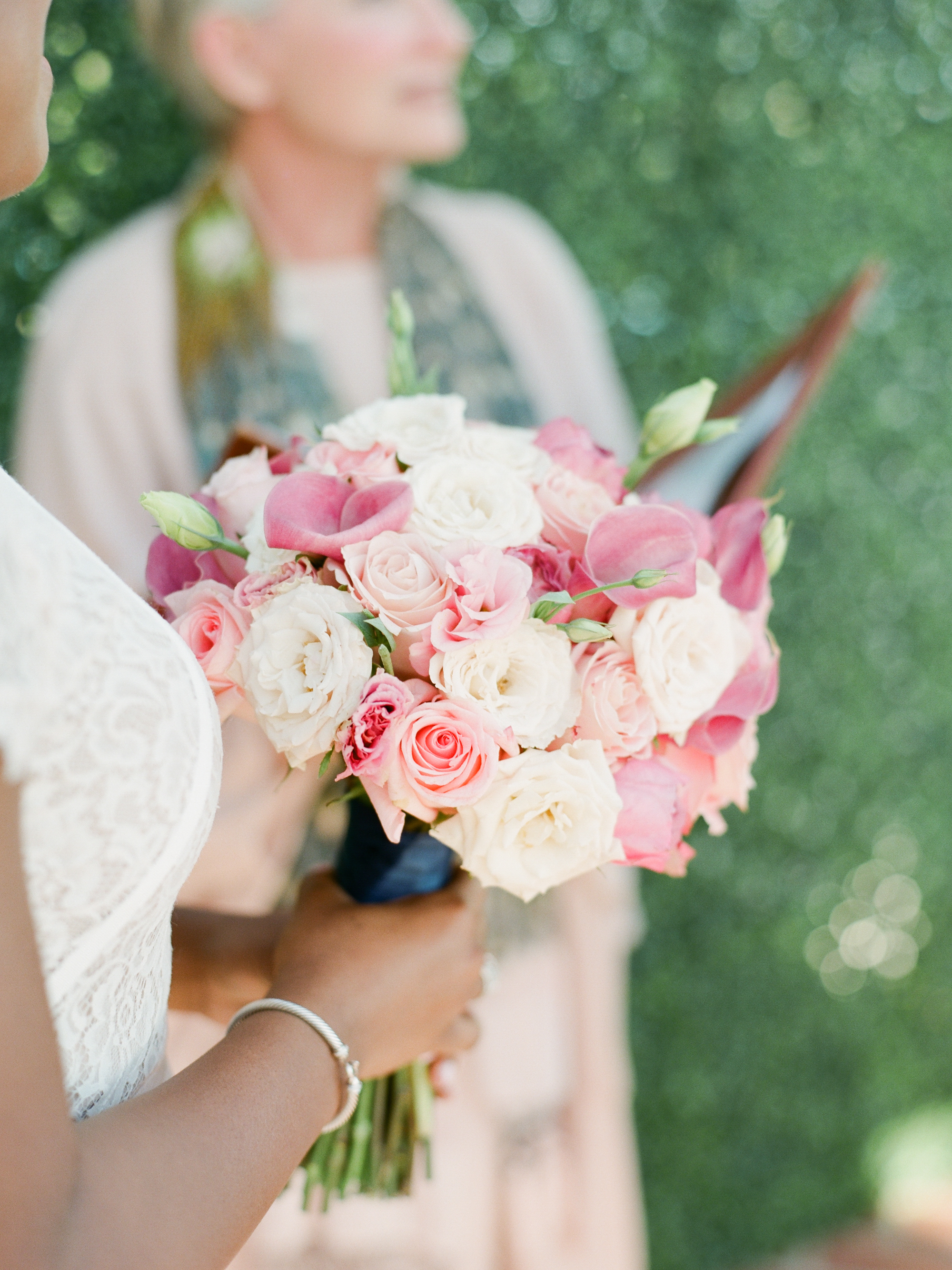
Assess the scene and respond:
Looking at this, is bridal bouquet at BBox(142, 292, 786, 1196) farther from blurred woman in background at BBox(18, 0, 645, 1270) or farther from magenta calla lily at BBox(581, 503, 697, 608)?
blurred woman in background at BBox(18, 0, 645, 1270)

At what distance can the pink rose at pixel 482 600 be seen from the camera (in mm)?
696

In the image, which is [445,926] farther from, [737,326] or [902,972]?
[902,972]

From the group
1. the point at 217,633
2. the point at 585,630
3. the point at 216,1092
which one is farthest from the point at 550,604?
the point at 216,1092

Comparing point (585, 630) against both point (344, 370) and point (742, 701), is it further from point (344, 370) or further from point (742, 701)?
point (344, 370)

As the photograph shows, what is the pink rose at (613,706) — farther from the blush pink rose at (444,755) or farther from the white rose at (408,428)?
the white rose at (408,428)

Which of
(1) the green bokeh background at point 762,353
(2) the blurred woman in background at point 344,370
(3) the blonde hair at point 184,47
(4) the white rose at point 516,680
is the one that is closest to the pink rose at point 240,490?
(4) the white rose at point 516,680

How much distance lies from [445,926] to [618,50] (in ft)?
5.52

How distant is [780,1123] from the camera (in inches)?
88.7

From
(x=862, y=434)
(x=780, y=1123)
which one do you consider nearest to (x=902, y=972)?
(x=780, y=1123)

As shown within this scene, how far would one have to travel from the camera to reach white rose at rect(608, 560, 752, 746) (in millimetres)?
749

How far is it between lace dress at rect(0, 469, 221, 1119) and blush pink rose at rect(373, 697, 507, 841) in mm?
123

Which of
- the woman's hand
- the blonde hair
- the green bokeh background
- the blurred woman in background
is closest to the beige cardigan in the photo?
the blurred woman in background

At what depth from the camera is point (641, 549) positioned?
2.49 feet

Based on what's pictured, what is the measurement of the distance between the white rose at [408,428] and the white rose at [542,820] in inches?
10.0
